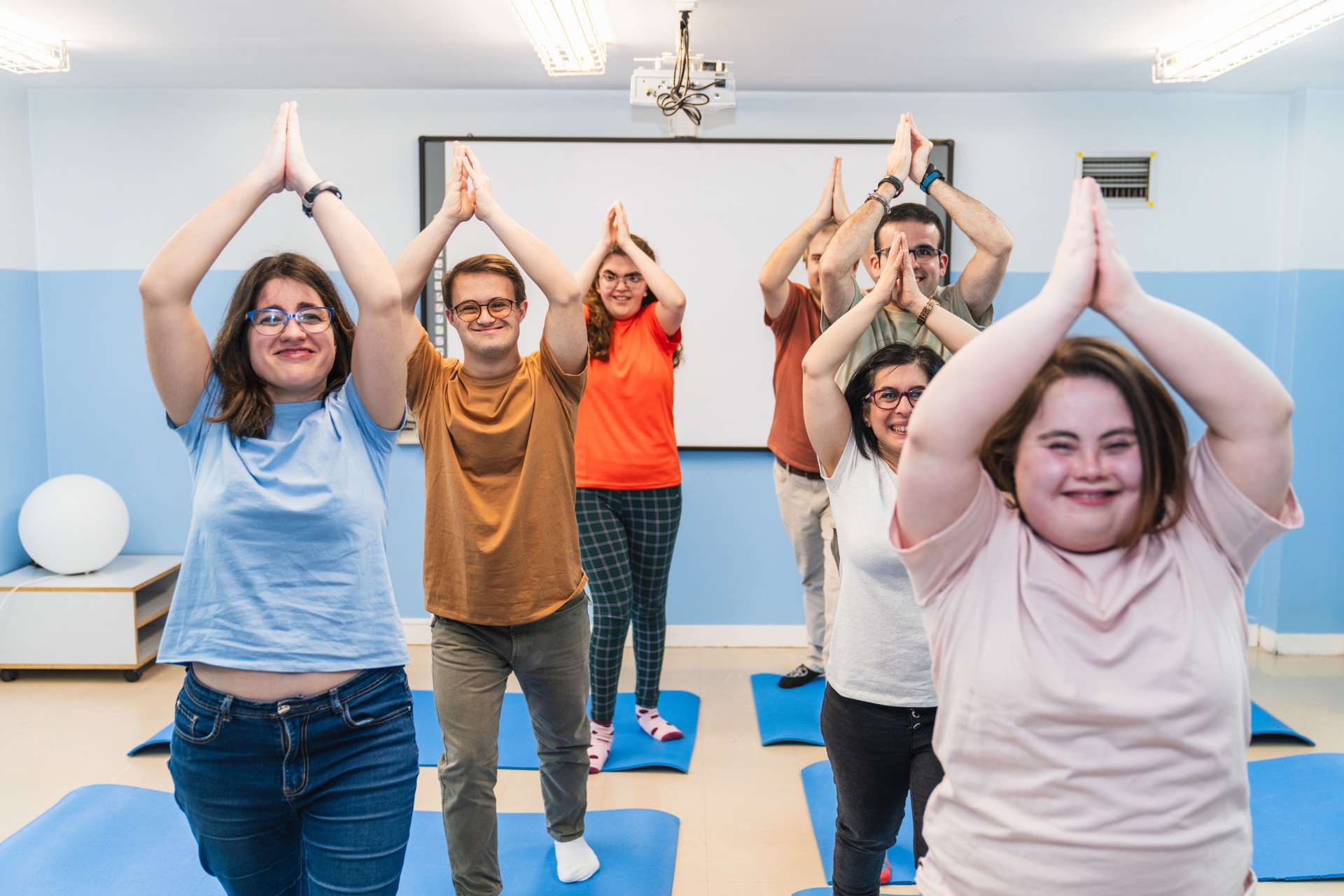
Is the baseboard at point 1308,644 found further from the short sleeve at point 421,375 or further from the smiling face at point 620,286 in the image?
the short sleeve at point 421,375

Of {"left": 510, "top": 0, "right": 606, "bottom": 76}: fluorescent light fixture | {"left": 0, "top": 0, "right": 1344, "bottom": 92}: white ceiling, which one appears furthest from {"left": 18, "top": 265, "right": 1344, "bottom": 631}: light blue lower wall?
{"left": 510, "top": 0, "right": 606, "bottom": 76}: fluorescent light fixture

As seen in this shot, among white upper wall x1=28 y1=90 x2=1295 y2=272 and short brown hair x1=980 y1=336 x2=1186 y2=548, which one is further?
white upper wall x1=28 y1=90 x2=1295 y2=272

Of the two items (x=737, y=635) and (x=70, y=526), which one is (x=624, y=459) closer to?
(x=737, y=635)

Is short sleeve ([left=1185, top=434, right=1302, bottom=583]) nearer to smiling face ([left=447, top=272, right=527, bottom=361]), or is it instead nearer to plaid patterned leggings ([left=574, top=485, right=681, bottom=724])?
smiling face ([left=447, top=272, right=527, bottom=361])

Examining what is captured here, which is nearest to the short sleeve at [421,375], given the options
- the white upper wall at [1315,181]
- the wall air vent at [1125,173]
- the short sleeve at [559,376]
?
the short sleeve at [559,376]

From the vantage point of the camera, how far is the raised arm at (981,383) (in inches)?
41.3

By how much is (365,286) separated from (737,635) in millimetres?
3239

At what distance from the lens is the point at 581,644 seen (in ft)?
7.38

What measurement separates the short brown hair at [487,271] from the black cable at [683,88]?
4.25 feet

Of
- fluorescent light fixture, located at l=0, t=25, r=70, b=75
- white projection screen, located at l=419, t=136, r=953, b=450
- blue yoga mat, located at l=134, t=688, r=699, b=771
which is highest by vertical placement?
fluorescent light fixture, located at l=0, t=25, r=70, b=75

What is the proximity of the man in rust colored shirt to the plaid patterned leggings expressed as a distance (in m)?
0.58

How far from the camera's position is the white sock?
2.47 meters

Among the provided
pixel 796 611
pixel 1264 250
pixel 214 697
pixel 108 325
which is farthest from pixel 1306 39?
pixel 108 325


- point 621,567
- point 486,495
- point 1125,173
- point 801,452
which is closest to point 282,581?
point 486,495
